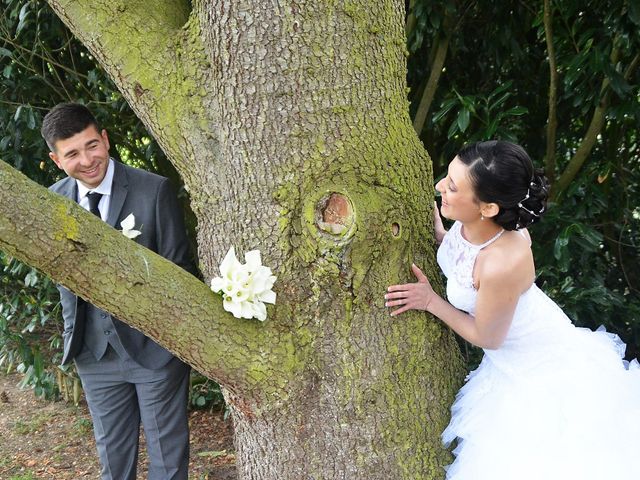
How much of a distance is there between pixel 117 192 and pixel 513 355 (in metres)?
1.64

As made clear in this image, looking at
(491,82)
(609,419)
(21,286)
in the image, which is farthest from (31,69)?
(609,419)

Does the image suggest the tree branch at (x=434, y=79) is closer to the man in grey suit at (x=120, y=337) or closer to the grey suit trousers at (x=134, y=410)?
the man in grey suit at (x=120, y=337)

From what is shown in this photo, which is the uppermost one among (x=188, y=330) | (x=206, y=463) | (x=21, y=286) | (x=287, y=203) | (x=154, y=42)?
(x=154, y=42)

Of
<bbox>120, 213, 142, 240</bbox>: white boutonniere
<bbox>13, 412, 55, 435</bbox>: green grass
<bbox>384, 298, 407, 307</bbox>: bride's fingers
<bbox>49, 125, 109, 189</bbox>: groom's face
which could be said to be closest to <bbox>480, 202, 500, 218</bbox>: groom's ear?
<bbox>384, 298, 407, 307</bbox>: bride's fingers

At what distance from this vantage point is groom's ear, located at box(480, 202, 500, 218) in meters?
1.92

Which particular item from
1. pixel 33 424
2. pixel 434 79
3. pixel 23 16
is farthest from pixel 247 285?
pixel 33 424

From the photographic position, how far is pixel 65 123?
8.24 ft

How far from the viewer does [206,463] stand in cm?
405

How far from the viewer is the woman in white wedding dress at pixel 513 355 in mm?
1915

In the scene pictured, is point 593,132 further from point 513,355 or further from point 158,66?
point 158,66

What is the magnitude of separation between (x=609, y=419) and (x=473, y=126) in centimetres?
186

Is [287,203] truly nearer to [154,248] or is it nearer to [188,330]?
[188,330]

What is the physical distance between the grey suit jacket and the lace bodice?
113cm

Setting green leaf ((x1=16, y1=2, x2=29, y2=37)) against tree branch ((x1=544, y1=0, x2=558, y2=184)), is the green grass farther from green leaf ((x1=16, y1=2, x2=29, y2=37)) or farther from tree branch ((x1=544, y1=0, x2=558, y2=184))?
tree branch ((x1=544, y1=0, x2=558, y2=184))
